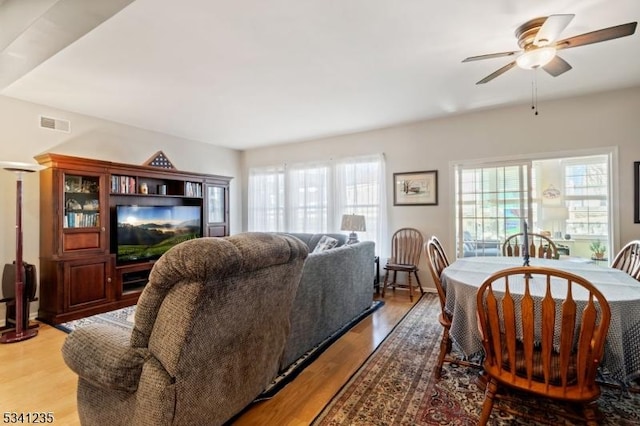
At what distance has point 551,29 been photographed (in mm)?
1889

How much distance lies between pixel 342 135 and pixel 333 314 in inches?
132

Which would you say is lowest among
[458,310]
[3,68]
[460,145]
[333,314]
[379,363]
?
[379,363]

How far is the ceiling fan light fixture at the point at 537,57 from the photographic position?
2.08 metres

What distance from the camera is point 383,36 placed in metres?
2.38

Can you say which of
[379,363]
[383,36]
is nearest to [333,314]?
[379,363]

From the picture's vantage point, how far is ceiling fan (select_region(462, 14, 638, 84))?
1.81 meters

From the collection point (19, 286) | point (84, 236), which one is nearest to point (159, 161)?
point (84, 236)

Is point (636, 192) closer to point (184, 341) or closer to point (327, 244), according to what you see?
point (327, 244)

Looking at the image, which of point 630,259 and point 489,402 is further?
point 630,259

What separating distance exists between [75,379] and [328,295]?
6.52ft

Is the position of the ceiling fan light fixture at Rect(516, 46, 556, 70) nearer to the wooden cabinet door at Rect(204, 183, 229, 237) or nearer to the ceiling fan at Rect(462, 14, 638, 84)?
the ceiling fan at Rect(462, 14, 638, 84)

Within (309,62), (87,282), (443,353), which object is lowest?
(443,353)

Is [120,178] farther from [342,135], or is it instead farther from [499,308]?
[499,308]

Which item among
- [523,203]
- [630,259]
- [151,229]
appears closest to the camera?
[630,259]
